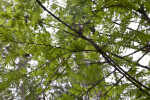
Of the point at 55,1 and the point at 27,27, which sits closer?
the point at 55,1

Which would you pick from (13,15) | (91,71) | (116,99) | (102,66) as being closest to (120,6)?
(102,66)

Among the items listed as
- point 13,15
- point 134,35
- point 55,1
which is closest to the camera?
point 134,35

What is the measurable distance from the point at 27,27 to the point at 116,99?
4.78 feet

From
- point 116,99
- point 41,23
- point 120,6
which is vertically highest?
point 41,23

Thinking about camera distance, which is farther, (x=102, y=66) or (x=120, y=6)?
(x=102, y=66)

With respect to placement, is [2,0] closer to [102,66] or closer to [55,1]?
[55,1]

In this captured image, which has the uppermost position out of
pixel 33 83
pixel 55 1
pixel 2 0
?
pixel 2 0

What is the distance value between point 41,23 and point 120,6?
3.10 ft

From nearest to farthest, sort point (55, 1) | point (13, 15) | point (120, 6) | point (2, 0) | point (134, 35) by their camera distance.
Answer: point (134, 35) → point (120, 6) → point (55, 1) → point (13, 15) → point (2, 0)

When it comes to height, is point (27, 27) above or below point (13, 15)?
below

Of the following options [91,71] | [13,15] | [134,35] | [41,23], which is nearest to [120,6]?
[134,35]

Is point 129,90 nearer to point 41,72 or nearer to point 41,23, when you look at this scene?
point 41,72

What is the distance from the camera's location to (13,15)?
157 centimetres

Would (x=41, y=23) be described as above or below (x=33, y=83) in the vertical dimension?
above
